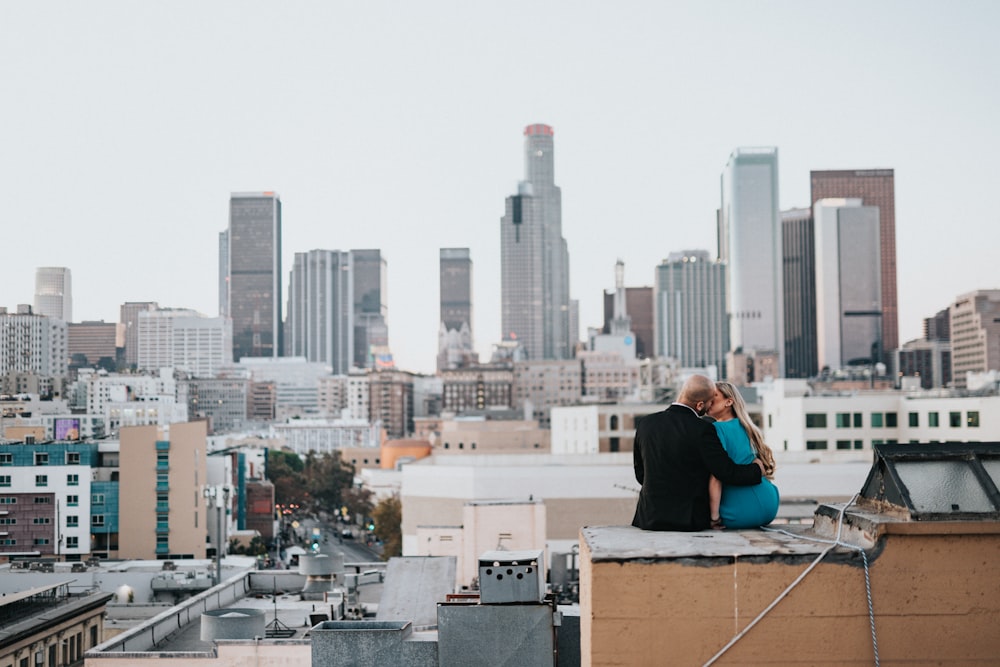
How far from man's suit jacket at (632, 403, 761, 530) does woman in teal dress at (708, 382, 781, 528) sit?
4cm

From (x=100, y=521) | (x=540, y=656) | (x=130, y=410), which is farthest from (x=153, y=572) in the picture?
(x=130, y=410)

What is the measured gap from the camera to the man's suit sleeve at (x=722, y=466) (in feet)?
15.0

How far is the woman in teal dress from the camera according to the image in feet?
15.1

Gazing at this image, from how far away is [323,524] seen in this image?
88.1 metres

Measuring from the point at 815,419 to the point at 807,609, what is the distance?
5094 cm

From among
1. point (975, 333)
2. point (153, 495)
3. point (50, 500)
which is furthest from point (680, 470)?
point (975, 333)

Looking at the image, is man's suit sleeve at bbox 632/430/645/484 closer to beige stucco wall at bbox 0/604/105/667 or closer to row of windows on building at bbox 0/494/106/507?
beige stucco wall at bbox 0/604/105/667

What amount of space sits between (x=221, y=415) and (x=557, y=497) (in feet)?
542

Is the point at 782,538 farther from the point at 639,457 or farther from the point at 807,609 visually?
the point at 639,457

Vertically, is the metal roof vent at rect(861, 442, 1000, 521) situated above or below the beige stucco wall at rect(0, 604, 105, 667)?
above

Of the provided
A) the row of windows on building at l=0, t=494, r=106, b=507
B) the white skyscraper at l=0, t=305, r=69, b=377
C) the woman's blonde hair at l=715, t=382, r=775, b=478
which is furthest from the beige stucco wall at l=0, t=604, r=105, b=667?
the white skyscraper at l=0, t=305, r=69, b=377

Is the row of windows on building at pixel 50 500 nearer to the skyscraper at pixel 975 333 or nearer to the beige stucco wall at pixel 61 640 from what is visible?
the beige stucco wall at pixel 61 640

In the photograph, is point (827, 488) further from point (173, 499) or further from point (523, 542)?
point (173, 499)

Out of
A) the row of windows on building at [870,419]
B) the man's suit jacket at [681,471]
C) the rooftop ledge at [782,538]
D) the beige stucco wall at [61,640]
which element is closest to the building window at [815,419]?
the row of windows on building at [870,419]
